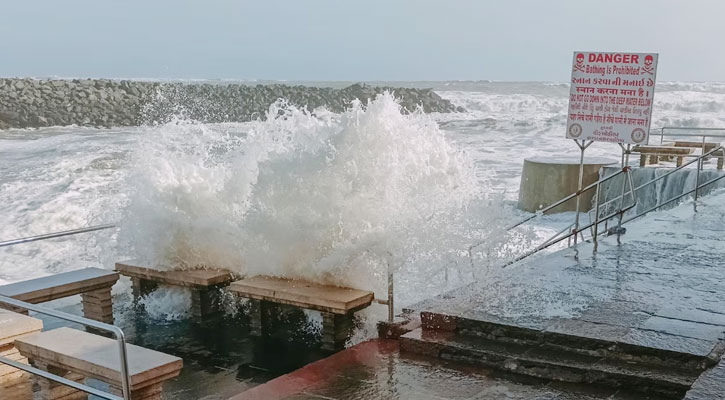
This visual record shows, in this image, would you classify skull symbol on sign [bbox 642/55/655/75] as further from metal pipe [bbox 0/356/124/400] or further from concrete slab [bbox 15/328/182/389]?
metal pipe [bbox 0/356/124/400]

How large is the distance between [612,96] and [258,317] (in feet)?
14.6

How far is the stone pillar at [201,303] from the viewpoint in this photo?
24.1 ft

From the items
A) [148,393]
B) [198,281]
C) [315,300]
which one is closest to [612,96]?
[315,300]

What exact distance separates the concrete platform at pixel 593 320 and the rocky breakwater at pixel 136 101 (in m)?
29.5

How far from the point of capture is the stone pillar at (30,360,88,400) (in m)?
4.75

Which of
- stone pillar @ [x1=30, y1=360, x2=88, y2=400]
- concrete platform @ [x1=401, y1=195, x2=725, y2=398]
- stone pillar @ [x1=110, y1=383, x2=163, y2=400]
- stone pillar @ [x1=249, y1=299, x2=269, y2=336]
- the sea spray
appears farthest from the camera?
stone pillar @ [x1=249, y1=299, x2=269, y2=336]

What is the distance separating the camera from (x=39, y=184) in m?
19.3

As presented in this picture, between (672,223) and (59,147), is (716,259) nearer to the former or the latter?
(672,223)

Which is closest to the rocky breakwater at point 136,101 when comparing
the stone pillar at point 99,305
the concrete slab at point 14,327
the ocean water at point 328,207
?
the ocean water at point 328,207

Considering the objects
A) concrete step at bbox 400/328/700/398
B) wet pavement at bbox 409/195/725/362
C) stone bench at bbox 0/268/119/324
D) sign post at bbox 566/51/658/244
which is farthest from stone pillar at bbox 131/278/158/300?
sign post at bbox 566/51/658/244

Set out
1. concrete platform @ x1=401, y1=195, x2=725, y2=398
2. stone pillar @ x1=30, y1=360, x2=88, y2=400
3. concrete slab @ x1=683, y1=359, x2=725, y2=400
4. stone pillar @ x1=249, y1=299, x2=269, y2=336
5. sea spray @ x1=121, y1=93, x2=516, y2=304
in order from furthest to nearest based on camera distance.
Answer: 1. stone pillar @ x1=249, y1=299, x2=269, y2=336
2. sea spray @ x1=121, y1=93, x2=516, y2=304
3. stone pillar @ x1=30, y1=360, x2=88, y2=400
4. concrete platform @ x1=401, y1=195, x2=725, y2=398
5. concrete slab @ x1=683, y1=359, x2=725, y2=400

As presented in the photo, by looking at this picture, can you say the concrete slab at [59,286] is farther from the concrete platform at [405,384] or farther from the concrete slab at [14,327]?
the concrete platform at [405,384]

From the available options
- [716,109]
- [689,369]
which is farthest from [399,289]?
[716,109]

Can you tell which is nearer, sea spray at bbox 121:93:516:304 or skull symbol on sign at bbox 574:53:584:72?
sea spray at bbox 121:93:516:304
